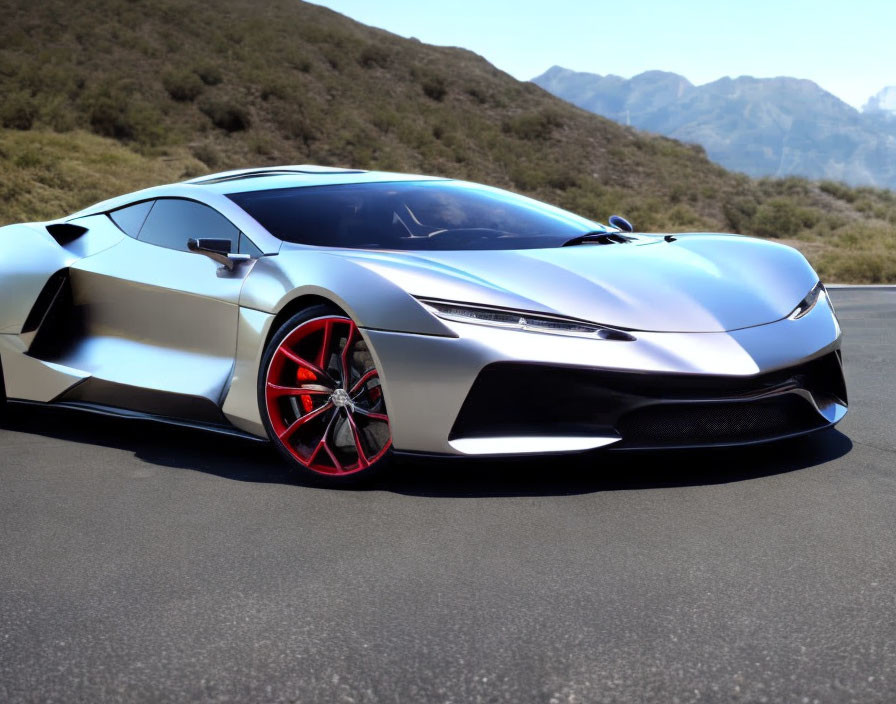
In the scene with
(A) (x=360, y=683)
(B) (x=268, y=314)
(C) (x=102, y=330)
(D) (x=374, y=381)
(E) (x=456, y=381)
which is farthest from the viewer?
(C) (x=102, y=330)

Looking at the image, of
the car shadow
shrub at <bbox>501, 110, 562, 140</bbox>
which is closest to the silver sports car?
the car shadow

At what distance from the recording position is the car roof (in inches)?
195

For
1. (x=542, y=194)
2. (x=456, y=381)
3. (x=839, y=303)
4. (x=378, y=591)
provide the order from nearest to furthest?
(x=378, y=591), (x=456, y=381), (x=839, y=303), (x=542, y=194)

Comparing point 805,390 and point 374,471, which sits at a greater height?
point 805,390

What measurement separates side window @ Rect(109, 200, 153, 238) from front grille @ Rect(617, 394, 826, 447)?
2.64 metres

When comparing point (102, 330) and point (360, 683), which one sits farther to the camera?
point (102, 330)

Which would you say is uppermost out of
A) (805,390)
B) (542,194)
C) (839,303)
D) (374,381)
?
(805,390)

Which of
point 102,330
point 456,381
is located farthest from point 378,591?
point 102,330

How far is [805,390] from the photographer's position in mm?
3881

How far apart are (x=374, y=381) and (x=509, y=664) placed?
5.53 feet

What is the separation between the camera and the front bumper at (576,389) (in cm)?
360

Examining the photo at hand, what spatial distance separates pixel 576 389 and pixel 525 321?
0.29m

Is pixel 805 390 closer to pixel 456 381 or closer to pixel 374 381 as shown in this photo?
pixel 456 381

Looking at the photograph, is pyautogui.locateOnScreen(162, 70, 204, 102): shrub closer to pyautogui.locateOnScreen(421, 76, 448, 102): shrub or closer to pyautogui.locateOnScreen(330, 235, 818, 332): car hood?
pyautogui.locateOnScreen(421, 76, 448, 102): shrub
